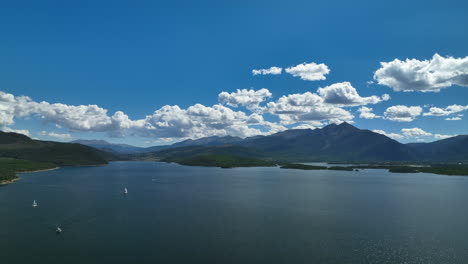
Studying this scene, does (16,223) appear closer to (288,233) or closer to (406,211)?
(288,233)

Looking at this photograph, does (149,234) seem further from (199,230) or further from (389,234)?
(389,234)

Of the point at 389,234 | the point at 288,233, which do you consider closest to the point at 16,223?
the point at 288,233

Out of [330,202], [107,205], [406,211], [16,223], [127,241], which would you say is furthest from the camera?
[330,202]

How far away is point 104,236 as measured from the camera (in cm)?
6988

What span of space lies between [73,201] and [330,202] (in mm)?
104115

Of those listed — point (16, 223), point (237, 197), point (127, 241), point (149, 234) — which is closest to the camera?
point (127, 241)

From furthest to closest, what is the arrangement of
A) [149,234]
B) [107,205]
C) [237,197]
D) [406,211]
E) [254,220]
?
[237,197]
[107,205]
[406,211]
[254,220]
[149,234]

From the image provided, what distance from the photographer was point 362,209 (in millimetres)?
104500

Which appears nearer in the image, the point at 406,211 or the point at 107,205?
the point at 406,211

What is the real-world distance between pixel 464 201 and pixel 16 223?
532 ft

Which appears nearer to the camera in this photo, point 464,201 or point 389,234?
point 389,234

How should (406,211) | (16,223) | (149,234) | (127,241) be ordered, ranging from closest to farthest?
(127,241), (149,234), (16,223), (406,211)

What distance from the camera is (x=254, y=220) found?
86625 millimetres

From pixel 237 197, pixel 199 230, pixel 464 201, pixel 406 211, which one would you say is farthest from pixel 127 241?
pixel 464 201
